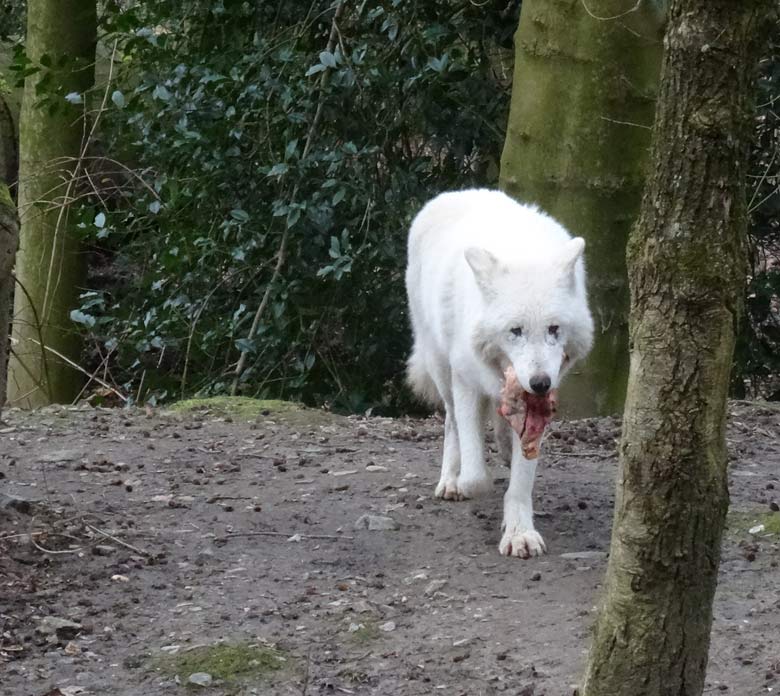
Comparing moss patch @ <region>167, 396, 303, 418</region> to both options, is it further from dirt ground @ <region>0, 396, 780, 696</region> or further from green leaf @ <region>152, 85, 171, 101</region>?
green leaf @ <region>152, 85, 171, 101</region>

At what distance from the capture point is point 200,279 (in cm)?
838

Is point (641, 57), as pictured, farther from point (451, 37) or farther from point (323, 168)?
point (323, 168)

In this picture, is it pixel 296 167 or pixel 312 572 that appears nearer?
pixel 312 572

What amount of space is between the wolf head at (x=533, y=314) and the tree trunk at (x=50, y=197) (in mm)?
5925

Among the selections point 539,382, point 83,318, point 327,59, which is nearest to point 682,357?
point 539,382

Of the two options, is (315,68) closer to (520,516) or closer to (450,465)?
(450,465)

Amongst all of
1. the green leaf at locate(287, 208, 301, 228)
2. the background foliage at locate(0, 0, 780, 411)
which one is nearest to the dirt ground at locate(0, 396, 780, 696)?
the green leaf at locate(287, 208, 301, 228)

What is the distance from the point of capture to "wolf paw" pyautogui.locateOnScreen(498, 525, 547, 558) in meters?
4.62

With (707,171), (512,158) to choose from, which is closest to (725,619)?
(707,171)

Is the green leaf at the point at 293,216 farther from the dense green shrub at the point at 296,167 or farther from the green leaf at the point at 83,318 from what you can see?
the green leaf at the point at 83,318

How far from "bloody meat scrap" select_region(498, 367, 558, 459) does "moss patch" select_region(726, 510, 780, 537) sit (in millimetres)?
896

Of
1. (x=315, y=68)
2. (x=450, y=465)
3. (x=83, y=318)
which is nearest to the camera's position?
(x=450, y=465)

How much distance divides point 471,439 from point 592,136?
2.65m

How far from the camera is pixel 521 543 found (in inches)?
182
